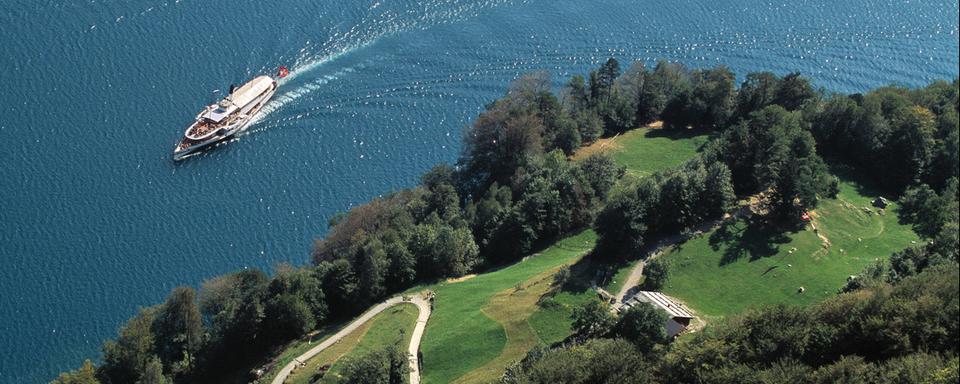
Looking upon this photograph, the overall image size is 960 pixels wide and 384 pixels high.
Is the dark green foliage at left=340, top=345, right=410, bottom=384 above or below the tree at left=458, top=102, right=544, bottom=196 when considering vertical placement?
below

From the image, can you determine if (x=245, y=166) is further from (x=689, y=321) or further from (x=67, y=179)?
(x=689, y=321)

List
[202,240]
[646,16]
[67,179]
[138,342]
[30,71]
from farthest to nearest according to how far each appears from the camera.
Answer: [646,16] → [30,71] → [67,179] → [202,240] → [138,342]

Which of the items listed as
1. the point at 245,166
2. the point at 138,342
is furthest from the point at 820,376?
the point at 245,166

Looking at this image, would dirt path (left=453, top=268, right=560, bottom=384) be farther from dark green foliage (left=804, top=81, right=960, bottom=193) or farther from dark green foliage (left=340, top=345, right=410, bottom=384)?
dark green foliage (left=804, top=81, right=960, bottom=193)

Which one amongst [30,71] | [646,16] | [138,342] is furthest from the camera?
[646,16]

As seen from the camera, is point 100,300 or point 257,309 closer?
point 257,309

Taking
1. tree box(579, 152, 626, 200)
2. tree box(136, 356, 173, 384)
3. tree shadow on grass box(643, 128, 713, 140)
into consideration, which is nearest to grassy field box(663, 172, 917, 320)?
tree box(579, 152, 626, 200)

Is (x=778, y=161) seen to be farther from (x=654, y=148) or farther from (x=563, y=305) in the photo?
(x=563, y=305)

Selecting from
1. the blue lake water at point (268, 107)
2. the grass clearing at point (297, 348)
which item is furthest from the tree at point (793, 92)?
the grass clearing at point (297, 348)
